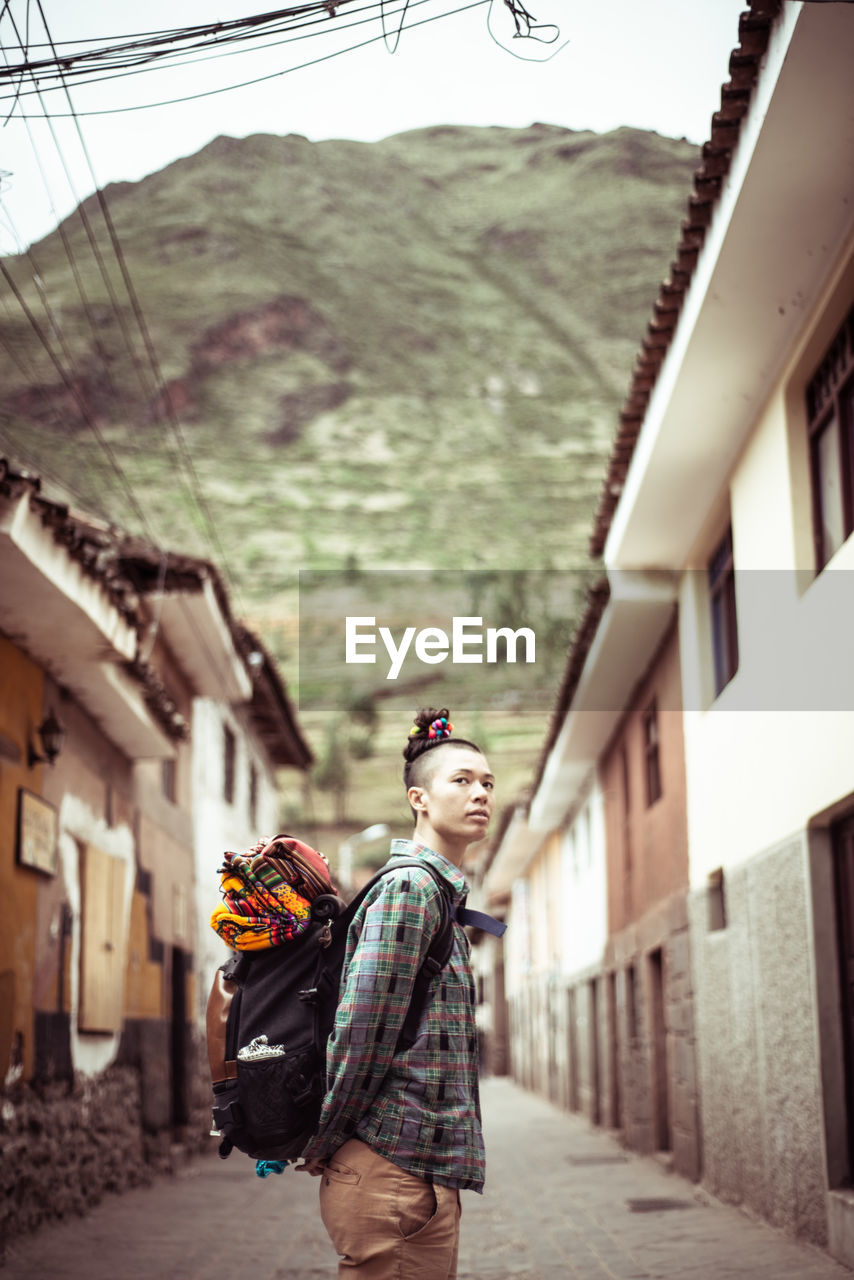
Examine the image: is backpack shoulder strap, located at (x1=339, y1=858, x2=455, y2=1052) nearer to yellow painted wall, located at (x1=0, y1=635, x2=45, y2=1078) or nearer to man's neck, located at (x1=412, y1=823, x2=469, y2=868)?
man's neck, located at (x1=412, y1=823, x2=469, y2=868)

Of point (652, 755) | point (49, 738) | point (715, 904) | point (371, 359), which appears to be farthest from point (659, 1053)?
point (371, 359)

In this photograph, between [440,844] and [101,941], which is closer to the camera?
[440,844]

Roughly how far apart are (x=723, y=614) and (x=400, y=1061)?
842 cm

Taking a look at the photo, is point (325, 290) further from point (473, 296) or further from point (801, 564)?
point (801, 564)

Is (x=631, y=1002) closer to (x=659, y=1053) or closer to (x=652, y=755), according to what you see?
(x=659, y=1053)

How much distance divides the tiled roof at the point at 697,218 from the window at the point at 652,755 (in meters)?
3.82

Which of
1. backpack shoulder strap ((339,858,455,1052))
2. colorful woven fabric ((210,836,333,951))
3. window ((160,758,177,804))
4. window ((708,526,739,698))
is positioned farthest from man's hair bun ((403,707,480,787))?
window ((160,758,177,804))

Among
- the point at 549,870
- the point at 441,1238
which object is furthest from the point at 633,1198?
the point at 549,870

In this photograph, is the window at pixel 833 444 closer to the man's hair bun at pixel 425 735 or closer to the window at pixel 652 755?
the man's hair bun at pixel 425 735

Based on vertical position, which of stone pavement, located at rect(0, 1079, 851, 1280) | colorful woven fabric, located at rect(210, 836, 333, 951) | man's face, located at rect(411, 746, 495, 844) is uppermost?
man's face, located at rect(411, 746, 495, 844)

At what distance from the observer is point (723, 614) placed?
1114 centimetres

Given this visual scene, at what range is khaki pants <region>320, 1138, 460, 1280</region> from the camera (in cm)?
306

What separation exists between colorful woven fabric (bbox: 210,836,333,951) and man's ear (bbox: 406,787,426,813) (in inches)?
13.0

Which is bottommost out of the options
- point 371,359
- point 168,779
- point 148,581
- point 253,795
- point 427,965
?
point 427,965
